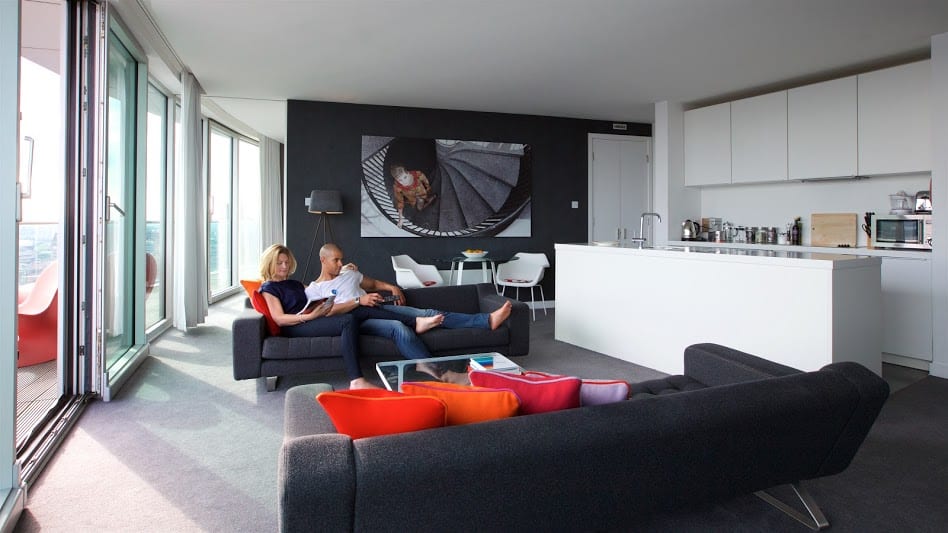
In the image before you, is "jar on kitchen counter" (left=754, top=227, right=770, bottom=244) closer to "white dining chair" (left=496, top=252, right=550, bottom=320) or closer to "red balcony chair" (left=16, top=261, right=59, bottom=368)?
"white dining chair" (left=496, top=252, right=550, bottom=320)

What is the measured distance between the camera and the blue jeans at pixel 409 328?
158 inches

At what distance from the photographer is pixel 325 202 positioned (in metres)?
6.66

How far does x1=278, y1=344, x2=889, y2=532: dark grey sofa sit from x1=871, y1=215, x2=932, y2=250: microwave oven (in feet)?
13.3

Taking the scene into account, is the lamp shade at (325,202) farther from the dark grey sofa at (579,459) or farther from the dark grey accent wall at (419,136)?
the dark grey sofa at (579,459)

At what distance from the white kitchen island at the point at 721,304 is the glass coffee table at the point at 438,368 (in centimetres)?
163

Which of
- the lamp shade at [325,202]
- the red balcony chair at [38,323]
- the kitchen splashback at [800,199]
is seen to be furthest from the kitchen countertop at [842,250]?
the red balcony chair at [38,323]

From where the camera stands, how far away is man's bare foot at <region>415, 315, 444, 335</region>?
4.12m

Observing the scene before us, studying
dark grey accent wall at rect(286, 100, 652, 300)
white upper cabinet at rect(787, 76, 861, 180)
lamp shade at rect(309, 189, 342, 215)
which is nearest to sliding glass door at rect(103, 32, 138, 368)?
lamp shade at rect(309, 189, 342, 215)

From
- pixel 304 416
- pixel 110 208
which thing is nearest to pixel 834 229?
pixel 304 416

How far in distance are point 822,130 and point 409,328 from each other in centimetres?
442

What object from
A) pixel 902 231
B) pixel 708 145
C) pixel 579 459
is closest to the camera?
pixel 579 459

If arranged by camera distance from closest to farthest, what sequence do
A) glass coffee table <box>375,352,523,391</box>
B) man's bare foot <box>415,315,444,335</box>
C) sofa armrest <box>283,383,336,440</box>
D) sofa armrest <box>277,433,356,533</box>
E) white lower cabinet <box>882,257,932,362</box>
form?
sofa armrest <box>277,433,356,533</box> → sofa armrest <box>283,383,336,440</box> → glass coffee table <box>375,352,523,391</box> → man's bare foot <box>415,315,444,335</box> → white lower cabinet <box>882,257,932,362</box>

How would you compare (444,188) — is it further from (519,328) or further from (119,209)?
(119,209)

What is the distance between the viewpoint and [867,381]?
188cm
